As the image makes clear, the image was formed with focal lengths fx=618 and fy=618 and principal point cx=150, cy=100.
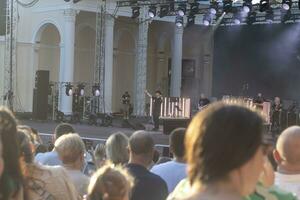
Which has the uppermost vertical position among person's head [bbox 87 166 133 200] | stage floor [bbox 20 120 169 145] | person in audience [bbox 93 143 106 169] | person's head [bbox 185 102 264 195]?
person's head [bbox 185 102 264 195]

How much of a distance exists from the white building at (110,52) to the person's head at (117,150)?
72.7 feet

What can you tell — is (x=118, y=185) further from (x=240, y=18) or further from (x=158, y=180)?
(x=240, y=18)

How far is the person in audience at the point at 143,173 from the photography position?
4039 mm

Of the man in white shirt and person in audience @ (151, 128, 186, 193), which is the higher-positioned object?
the man in white shirt

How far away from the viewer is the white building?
27734 mm

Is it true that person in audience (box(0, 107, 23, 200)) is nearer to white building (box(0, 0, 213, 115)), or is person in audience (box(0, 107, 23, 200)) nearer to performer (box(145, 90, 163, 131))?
performer (box(145, 90, 163, 131))

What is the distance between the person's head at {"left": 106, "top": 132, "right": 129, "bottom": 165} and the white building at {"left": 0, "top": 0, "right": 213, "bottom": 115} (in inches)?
873

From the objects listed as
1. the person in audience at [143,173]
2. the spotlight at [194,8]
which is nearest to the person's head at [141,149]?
the person in audience at [143,173]

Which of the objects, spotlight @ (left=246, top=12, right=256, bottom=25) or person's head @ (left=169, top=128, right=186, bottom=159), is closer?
person's head @ (left=169, top=128, right=186, bottom=159)

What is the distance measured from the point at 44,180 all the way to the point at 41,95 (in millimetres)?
21958

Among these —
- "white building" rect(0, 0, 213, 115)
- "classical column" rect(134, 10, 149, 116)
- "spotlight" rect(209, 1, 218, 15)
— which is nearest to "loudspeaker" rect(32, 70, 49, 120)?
"white building" rect(0, 0, 213, 115)

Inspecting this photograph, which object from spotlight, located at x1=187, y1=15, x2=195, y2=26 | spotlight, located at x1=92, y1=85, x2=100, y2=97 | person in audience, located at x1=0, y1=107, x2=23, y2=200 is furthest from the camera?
spotlight, located at x1=92, y1=85, x2=100, y2=97

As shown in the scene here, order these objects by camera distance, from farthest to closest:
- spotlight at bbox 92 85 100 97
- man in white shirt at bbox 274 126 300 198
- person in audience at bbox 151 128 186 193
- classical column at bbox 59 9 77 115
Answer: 1. classical column at bbox 59 9 77 115
2. spotlight at bbox 92 85 100 97
3. person in audience at bbox 151 128 186 193
4. man in white shirt at bbox 274 126 300 198

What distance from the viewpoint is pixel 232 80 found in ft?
106
